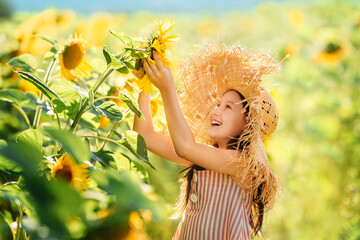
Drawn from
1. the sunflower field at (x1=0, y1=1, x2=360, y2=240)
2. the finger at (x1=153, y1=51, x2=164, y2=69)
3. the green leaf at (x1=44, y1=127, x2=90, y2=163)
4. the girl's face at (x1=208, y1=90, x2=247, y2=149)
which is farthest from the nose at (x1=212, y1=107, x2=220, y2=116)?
the green leaf at (x1=44, y1=127, x2=90, y2=163)

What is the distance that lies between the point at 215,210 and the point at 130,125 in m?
0.27

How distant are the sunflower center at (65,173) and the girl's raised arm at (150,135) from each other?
0.98 ft

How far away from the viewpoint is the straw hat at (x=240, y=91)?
107 cm

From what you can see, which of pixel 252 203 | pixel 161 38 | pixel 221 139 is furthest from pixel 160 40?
pixel 252 203

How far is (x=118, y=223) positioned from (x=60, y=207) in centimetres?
7

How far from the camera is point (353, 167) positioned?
105 inches

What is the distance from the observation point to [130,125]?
1.14 m

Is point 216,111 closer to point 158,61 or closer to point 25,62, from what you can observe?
point 158,61

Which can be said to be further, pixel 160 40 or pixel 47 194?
pixel 160 40

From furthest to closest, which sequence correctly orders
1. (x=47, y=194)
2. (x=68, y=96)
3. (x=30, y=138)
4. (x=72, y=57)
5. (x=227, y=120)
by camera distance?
(x=227, y=120)
(x=72, y=57)
(x=68, y=96)
(x=30, y=138)
(x=47, y=194)

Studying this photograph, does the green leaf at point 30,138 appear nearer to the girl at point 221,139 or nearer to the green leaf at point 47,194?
the girl at point 221,139

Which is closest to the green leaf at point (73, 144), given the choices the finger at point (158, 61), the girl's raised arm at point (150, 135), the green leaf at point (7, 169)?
the green leaf at point (7, 169)

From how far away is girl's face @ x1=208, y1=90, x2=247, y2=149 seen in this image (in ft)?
3.64

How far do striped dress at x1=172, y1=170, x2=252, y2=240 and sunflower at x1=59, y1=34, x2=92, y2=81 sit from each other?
0.35m
